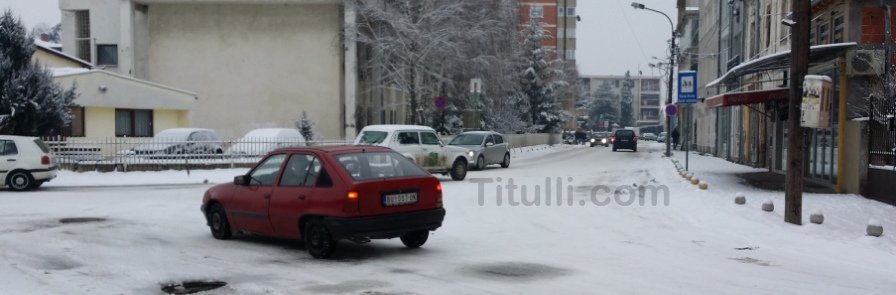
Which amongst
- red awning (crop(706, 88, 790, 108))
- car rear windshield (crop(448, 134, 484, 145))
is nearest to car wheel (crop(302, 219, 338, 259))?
red awning (crop(706, 88, 790, 108))

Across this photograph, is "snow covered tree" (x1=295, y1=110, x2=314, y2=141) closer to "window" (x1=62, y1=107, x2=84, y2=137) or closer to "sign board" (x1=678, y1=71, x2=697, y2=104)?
"window" (x1=62, y1=107, x2=84, y2=137)

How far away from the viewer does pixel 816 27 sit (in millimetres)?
23000

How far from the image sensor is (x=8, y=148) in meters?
20.8

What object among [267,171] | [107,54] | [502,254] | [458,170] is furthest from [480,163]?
[107,54]

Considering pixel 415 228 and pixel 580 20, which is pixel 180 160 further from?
pixel 580 20

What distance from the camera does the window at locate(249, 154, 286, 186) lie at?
Result: 10.6 metres

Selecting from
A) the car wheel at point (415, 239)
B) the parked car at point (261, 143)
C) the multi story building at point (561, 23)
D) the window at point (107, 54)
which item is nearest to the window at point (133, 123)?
the parked car at point (261, 143)

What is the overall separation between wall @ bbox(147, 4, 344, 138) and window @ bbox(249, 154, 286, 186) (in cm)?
3452

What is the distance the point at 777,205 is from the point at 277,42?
33.9m

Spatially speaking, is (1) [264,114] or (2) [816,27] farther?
(1) [264,114]

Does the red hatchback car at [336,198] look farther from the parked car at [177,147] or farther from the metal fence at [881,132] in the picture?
the parked car at [177,147]

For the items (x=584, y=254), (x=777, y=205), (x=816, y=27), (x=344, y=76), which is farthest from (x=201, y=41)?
(x=584, y=254)

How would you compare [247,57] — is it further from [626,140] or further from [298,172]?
[298,172]

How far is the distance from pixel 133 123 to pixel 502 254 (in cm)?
2997
